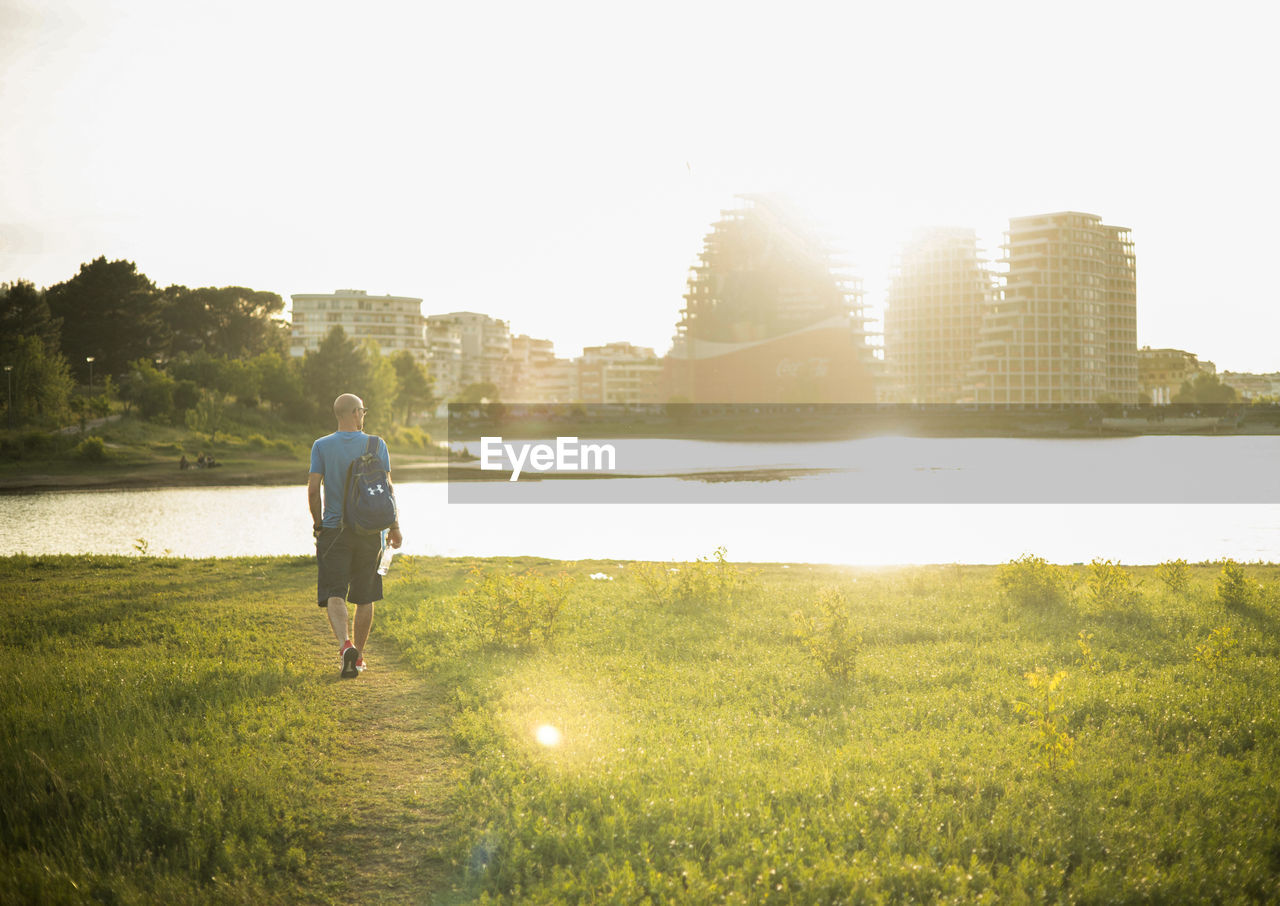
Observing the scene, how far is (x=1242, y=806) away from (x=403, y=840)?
604 cm

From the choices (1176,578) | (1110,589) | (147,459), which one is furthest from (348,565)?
(147,459)

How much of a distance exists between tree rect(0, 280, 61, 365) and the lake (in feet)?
120

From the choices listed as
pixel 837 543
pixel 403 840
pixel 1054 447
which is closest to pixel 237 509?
pixel 837 543

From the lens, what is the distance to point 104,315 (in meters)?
90.2

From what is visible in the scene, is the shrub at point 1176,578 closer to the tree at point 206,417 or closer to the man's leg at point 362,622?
the man's leg at point 362,622

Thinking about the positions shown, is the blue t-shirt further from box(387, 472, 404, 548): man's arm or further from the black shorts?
box(387, 472, 404, 548): man's arm

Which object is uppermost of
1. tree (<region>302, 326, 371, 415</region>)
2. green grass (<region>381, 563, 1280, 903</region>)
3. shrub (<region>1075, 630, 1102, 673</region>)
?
tree (<region>302, 326, 371, 415</region>)

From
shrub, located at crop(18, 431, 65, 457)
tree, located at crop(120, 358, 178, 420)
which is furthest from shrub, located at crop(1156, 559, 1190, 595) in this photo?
tree, located at crop(120, 358, 178, 420)

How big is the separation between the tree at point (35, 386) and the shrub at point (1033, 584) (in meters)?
73.0

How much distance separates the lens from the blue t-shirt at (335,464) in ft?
31.0

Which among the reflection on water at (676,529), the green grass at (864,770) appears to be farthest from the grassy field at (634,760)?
the reflection on water at (676,529)

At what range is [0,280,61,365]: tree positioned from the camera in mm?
78438

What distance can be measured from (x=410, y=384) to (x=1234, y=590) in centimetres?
11809

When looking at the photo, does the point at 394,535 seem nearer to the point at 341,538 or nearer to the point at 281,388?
the point at 341,538
